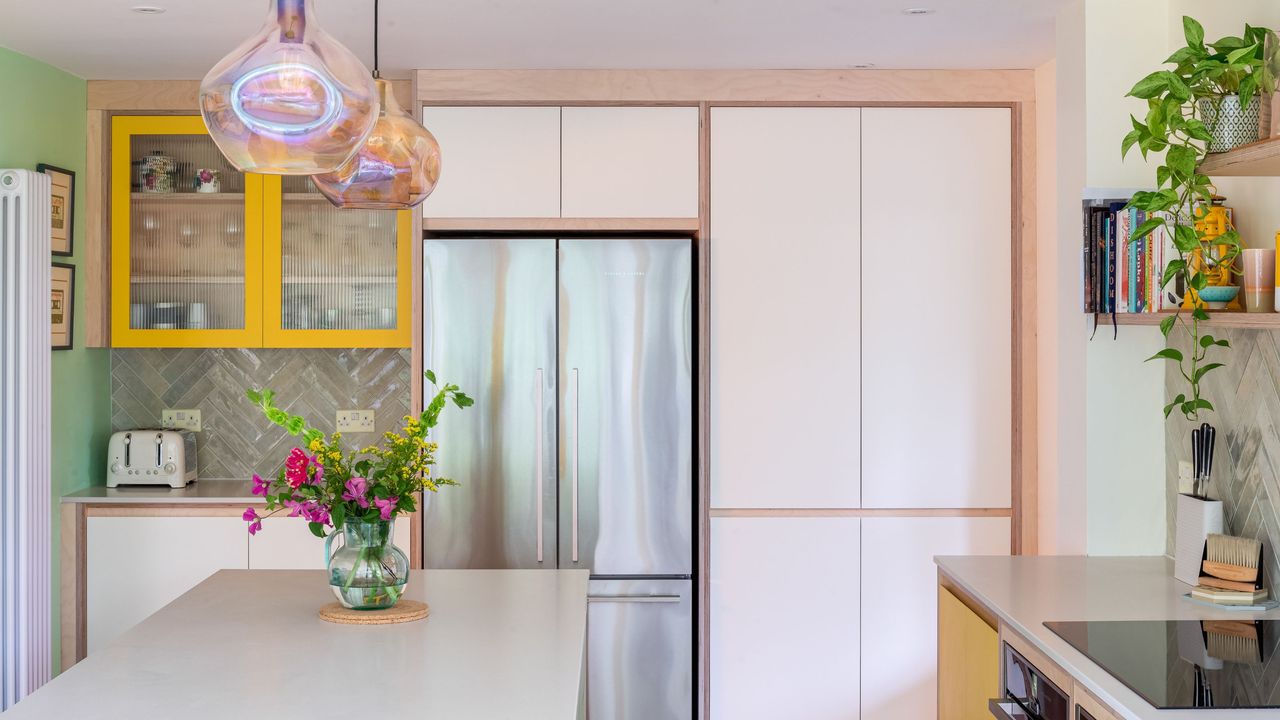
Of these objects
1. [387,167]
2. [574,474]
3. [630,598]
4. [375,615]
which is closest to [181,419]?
[574,474]

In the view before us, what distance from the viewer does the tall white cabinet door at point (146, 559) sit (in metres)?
4.09

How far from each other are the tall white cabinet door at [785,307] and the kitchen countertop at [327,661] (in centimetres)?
132

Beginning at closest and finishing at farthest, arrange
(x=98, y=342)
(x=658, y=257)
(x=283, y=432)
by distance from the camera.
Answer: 1. (x=658, y=257)
2. (x=98, y=342)
3. (x=283, y=432)

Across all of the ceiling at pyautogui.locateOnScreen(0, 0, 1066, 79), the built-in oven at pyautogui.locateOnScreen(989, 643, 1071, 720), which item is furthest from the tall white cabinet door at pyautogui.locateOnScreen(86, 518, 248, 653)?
the built-in oven at pyautogui.locateOnScreen(989, 643, 1071, 720)

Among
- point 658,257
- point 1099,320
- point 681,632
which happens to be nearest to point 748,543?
point 681,632

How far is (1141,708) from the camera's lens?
188 cm

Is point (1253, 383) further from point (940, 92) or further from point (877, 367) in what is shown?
point (940, 92)

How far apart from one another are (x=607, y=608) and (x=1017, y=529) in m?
1.49

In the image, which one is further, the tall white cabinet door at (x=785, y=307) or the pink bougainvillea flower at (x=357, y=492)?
the tall white cabinet door at (x=785, y=307)

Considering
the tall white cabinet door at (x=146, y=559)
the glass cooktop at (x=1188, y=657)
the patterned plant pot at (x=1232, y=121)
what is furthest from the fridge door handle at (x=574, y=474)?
the patterned plant pot at (x=1232, y=121)

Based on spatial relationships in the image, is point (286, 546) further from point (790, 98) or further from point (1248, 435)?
point (1248, 435)

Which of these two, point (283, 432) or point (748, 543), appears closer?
point (748, 543)

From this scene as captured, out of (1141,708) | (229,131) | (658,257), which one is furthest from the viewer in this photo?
(658,257)

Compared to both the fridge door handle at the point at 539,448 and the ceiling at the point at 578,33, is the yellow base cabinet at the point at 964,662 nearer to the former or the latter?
the fridge door handle at the point at 539,448
